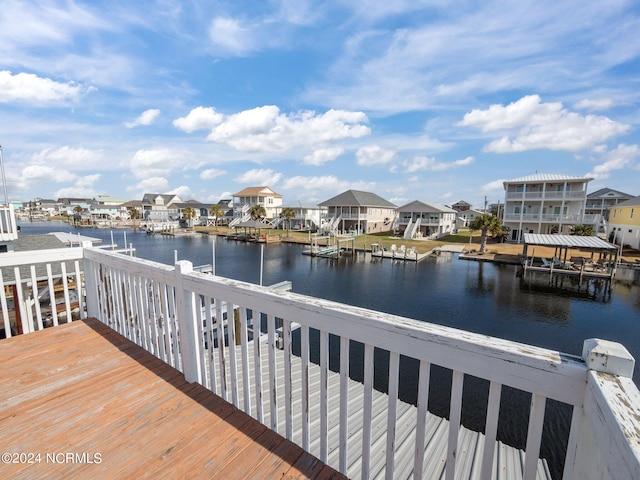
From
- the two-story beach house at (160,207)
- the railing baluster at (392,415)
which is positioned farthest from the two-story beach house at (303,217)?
the railing baluster at (392,415)

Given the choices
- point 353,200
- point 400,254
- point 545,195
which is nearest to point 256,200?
point 353,200

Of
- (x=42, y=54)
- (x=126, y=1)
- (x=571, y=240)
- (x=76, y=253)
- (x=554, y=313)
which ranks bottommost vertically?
(x=554, y=313)

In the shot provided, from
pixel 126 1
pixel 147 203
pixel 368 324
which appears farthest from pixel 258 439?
pixel 147 203

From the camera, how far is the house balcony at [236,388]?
1.06 m

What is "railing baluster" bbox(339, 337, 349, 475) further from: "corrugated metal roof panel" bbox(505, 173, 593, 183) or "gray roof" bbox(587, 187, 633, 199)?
"gray roof" bbox(587, 187, 633, 199)

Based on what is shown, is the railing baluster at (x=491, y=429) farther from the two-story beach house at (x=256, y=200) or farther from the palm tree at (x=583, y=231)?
the two-story beach house at (x=256, y=200)

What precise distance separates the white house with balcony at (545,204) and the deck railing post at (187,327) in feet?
125

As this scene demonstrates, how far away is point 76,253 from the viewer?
3857mm

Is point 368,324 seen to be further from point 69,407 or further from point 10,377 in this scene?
point 10,377

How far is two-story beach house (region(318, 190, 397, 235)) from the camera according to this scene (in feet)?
143

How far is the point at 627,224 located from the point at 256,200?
5204 centimetres

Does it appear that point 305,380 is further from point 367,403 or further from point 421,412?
point 421,412

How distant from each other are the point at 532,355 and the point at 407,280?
2061 centimetres

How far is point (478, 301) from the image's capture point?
54.0 feet
